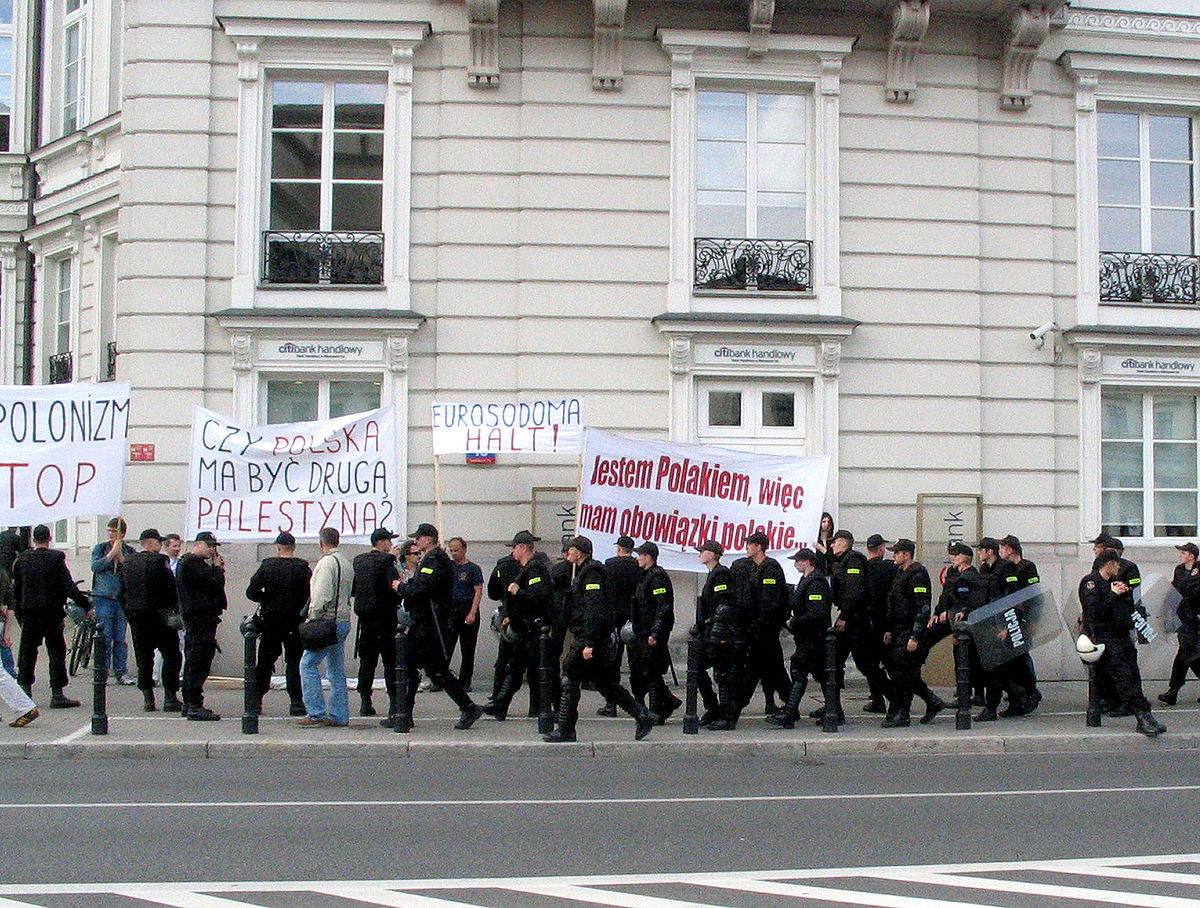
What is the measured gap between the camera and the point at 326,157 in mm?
16516

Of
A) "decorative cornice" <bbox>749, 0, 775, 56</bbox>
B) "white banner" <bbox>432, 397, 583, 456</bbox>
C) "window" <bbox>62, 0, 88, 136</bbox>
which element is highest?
"window" <bbox>62, 0, 88, 136</bbox>

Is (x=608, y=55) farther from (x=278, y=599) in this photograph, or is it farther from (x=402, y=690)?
(x=402, y=690)

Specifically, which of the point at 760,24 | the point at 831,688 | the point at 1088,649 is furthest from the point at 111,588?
the point at 1088,649

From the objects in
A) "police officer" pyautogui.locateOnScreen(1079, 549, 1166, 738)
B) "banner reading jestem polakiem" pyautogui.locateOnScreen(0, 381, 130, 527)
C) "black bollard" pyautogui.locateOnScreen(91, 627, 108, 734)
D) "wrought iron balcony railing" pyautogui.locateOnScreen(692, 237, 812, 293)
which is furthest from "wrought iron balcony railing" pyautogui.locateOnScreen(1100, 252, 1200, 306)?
"black bollard" pyautogui.locateOnScreen(91, 627, 108, 734)

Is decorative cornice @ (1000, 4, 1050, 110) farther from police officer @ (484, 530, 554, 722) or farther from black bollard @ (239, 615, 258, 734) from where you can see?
black bollard @ (239, 615, 258, 734)

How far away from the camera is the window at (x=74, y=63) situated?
20.2m

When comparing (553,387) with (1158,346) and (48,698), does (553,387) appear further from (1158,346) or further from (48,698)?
(1158,346)

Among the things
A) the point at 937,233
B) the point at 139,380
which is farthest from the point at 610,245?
the point at 139,380

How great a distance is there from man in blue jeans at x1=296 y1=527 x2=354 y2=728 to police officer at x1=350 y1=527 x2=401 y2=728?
17 centimetres

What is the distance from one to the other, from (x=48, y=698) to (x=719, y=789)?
320 inches

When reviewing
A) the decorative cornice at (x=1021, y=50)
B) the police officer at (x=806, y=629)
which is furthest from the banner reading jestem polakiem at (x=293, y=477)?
the decorative cornice at (x=1021, y=50)

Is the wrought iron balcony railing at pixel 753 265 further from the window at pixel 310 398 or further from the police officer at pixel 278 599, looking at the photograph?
the police officer at pixel 278 599

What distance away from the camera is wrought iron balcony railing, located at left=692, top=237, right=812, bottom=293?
16.5 meters

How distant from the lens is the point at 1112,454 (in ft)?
56.6
